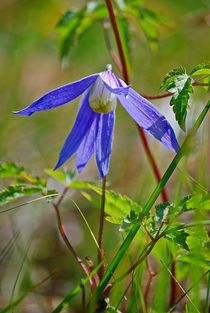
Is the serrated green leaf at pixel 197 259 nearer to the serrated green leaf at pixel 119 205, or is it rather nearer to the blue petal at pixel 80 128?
the serrated green leaf at pixel 119 205

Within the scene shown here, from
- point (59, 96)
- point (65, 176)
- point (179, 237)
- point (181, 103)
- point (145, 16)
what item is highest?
point (145, 16)

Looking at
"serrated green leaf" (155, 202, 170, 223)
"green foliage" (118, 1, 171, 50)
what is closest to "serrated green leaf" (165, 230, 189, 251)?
"serrated green leaf" (155, 202, 170, 223)

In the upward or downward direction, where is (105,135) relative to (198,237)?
upward

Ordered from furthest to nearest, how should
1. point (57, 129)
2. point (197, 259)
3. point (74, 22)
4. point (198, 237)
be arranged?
1. point (57, 129)
2. point (74, 22)
3. point (197, 259)
4. point (198, 237)

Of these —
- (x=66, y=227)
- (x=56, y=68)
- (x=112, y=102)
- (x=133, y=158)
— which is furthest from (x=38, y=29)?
(x=112, y=102)

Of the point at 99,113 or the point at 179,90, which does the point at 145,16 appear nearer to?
the point at 99,113

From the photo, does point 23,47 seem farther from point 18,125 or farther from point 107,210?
point 107,210

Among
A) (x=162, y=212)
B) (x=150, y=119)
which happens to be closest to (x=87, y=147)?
(x=150, y=119)
